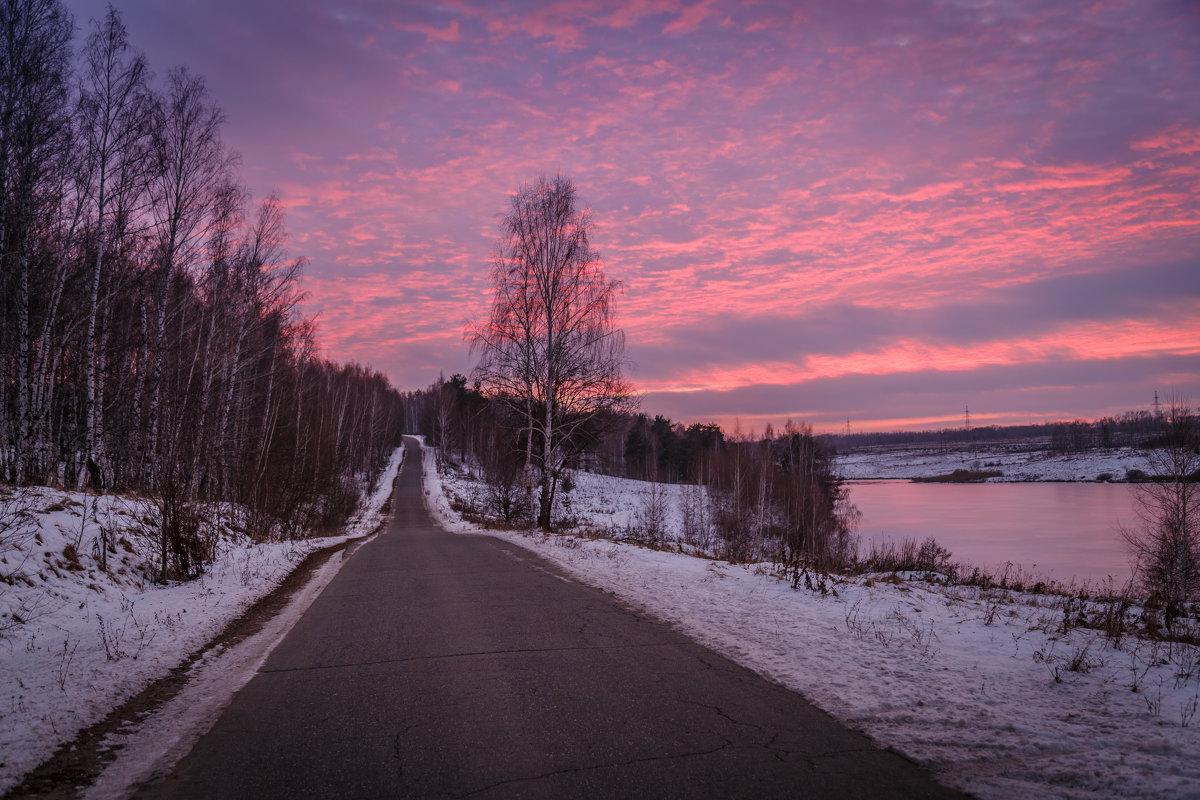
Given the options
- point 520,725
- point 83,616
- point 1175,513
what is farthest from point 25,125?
point 1175,513

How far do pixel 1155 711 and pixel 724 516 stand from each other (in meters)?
38.4

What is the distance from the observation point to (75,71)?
597 inches

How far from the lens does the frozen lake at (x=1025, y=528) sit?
84.3 ft

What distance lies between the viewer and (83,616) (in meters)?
6.94

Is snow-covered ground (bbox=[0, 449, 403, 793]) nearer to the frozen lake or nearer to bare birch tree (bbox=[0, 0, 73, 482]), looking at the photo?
bare birch tree (bbox=[0, 0, 73, 482])

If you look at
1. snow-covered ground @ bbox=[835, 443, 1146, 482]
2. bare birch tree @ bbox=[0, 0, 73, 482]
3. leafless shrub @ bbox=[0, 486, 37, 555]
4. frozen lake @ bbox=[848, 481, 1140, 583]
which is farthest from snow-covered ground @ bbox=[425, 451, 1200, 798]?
snow-covered ground @ bbox=[835, 443, 1146, 482]

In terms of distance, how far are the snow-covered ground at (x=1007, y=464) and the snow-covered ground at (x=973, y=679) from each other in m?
70.5

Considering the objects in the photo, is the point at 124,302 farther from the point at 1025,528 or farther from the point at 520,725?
the point at 1025,528

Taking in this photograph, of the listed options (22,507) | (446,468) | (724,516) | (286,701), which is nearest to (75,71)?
(22,507)

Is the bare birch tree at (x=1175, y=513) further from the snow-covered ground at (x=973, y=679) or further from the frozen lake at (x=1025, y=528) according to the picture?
the snow-covered ground at (x=973, y=679)

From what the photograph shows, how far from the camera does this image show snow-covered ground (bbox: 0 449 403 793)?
13.9 feet

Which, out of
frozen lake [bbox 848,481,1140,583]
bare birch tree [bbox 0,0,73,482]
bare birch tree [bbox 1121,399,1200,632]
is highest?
bare birch tree [bbox 0,0,73,482]

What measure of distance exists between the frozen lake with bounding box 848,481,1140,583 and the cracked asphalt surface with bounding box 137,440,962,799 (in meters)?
20.2

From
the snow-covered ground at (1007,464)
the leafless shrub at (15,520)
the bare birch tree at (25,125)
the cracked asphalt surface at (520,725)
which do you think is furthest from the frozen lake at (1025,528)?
the bare birch tree at (25,125)
